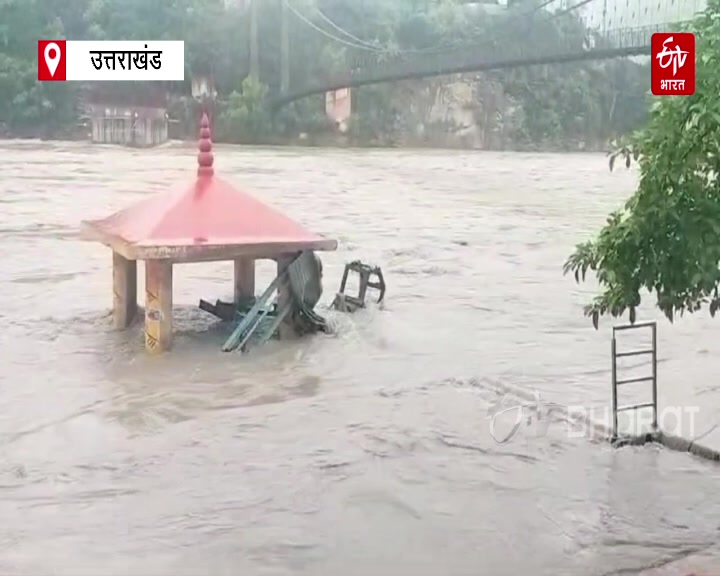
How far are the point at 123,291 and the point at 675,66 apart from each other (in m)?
6.74

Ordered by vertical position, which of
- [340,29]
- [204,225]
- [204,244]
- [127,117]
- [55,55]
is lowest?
[204,244]

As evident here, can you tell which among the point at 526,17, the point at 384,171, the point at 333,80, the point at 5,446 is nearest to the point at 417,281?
the point at 5,446

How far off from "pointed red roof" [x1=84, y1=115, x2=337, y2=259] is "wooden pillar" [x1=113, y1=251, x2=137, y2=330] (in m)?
0.37

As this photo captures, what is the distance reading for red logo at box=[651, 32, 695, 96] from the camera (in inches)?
149

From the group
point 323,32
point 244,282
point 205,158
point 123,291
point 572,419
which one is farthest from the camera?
point 323,32

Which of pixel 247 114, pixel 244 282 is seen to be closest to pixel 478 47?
pixel 247 114

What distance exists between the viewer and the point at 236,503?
565 cm

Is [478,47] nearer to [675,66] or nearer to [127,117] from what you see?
[127,117]

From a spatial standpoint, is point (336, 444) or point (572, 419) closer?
point (336, 444)

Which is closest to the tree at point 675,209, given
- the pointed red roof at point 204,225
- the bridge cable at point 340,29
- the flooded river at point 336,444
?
the flooded river at point 336,444

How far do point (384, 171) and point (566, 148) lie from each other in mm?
13453

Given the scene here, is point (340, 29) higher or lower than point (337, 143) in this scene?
higher

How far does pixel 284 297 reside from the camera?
9.52m

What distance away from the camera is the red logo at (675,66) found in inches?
149
